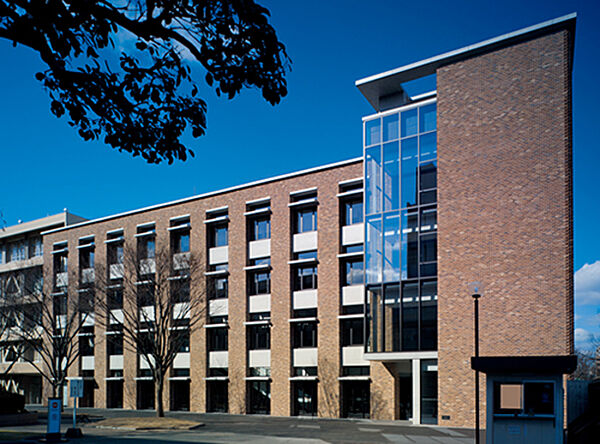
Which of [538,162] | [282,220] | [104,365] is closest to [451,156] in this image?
[538,162]

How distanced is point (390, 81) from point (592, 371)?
57.3 meters

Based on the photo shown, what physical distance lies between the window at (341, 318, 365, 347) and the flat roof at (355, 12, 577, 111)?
12522mm

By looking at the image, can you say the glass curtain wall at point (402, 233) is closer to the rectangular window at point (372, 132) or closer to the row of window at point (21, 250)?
the rectangular window at point (372, 132)

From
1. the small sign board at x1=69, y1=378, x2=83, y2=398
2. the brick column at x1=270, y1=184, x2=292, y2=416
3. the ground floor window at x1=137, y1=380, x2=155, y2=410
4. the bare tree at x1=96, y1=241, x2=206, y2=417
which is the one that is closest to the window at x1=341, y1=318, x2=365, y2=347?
the brick column at x1=270, y1=184, x2=292, y2=416

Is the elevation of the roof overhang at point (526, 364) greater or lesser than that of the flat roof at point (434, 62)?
lesser

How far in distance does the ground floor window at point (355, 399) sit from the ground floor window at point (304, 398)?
6.88 feet

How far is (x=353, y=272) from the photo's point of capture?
3703 cm

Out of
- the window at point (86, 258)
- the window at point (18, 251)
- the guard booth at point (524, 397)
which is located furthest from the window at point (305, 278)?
the window at point (18, 251)

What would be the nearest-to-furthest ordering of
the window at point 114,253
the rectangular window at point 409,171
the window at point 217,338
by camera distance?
the rectangular window at point 409,171
the window at point 217,338
the window at point 114,253

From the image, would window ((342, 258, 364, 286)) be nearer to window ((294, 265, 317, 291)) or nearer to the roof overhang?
window ((294, 265, 317, 291))

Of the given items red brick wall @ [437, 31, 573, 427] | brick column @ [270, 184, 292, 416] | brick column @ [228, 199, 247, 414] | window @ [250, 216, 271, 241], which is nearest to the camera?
red brick wall @ [437, 31, 573, 427]

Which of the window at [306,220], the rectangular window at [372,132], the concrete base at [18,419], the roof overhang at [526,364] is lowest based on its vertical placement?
the concrete base at [18,419]

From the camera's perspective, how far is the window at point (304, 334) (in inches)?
1505

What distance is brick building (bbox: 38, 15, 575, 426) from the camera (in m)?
27.2
